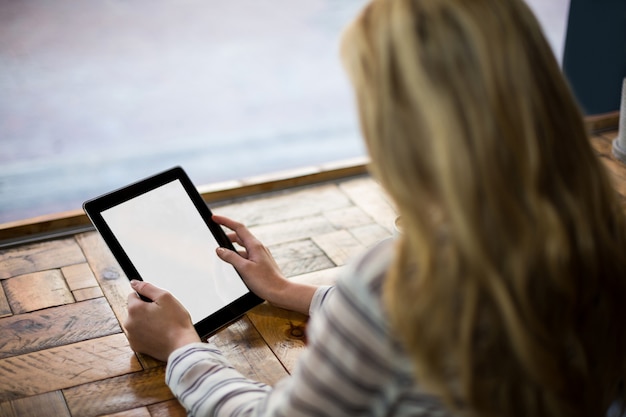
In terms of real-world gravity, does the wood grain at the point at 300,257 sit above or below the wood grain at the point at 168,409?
below

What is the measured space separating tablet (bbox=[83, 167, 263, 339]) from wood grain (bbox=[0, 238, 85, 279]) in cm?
34

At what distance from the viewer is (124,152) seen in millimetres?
2223

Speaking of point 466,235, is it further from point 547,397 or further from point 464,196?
point 547,397

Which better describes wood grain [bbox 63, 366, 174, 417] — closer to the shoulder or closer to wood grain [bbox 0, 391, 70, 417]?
wood grain [bbox 0, 391, 70, 417]

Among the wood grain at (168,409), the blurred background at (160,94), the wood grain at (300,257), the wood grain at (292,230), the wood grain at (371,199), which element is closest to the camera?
the wood grain at (168,409)

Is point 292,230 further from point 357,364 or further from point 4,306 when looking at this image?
point 357,364

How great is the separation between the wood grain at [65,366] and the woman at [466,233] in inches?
17.8

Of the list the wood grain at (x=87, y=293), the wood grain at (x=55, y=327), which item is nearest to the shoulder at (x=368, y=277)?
the wood grain at (x=55, y=327)

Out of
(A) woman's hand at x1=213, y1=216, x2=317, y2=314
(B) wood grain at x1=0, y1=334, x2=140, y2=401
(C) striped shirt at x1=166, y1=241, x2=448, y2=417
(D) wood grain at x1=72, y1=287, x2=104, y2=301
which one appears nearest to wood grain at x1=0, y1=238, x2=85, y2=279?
(D) wood grain at x1=72, y1=287, x2=104, y2=301

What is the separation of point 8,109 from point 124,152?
1.23 ft

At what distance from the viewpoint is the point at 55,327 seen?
1.15m

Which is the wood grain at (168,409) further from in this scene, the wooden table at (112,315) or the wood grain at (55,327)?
the wood grain at (55,327)

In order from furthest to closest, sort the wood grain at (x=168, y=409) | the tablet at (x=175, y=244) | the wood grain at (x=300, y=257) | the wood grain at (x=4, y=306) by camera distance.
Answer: the wood grain at (x=300, y=257) < the wood grain at (x=4, y=306) < the tablet at (x=175, y=244) < the wood grain at (x=168, y=409)

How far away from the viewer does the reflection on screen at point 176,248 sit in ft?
3.47
